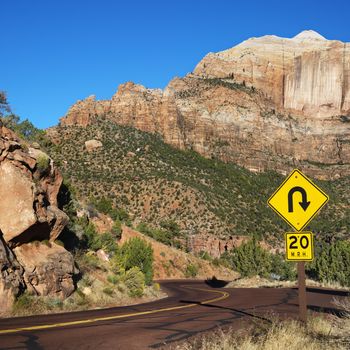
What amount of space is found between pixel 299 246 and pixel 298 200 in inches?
34.2

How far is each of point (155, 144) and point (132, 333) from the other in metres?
88.9

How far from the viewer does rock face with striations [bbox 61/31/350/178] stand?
112 m

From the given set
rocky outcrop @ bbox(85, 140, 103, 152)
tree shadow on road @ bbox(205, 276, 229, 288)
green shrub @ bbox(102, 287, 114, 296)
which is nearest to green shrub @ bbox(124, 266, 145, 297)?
green shrub @ bbox(102, 287, 114, 296)

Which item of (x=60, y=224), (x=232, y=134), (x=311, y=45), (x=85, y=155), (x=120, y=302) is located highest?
(x=311, y=45)

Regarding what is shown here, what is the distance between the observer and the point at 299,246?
28.1 ft

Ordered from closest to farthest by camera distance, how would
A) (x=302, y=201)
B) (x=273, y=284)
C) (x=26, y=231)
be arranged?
1. (x=302, y=201)
2. (x=26, y=231)
3. (x=273, y=284)

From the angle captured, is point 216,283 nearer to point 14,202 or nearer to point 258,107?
A: point 14,202

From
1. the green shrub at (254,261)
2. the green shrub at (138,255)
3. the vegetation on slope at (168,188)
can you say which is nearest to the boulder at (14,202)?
the green shrub at (138,255)

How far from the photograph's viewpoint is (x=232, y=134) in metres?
126

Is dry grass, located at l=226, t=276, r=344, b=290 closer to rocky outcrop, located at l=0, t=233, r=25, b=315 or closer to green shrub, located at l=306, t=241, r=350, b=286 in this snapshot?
green shrub, located at l=306, t=241, r=350, b=286

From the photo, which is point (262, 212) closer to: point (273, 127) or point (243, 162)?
point (243, 162)

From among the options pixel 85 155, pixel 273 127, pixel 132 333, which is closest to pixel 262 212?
pixel 85 155

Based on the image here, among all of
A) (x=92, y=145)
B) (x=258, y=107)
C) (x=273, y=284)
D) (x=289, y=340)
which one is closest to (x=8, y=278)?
(x=289, y=340)

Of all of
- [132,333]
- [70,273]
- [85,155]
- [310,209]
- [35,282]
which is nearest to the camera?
[310,209]
